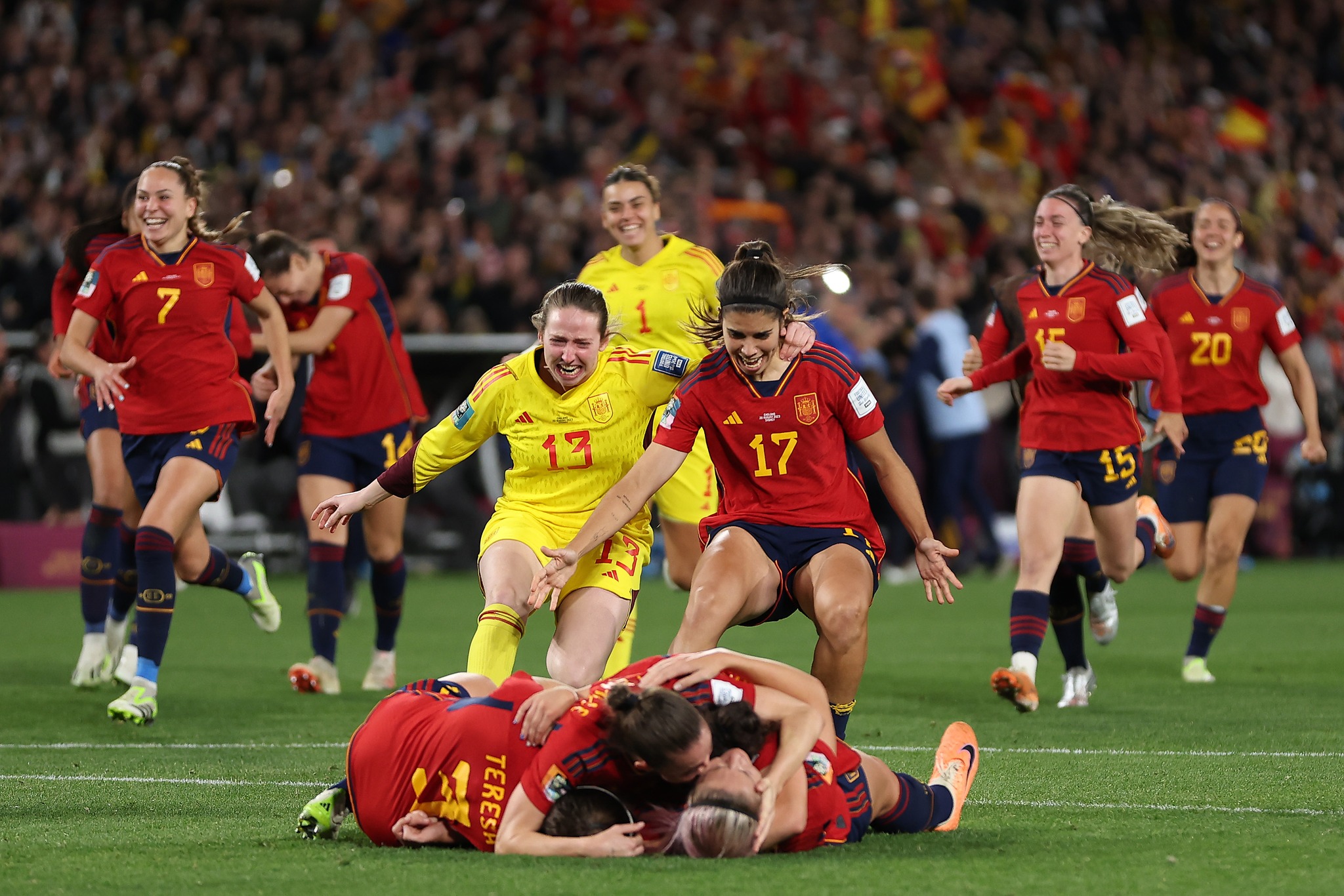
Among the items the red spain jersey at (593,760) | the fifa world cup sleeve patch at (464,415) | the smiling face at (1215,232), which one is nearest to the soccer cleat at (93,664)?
the fifa world cup sleeve patch at (464,415)

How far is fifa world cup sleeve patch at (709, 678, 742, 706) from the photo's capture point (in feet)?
15.5

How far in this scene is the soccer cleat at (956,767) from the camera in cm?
529

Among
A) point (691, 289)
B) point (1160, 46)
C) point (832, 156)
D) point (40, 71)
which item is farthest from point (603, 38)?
point (691, 289)

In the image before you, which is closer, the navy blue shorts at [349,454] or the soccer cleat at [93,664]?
the soccer cleat at [93,664]

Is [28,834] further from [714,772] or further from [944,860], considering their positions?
[944,860]

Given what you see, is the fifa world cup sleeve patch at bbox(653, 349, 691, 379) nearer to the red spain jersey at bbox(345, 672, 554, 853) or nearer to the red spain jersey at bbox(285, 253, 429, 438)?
the red spain jersey at bbox(345, 672, 554, 853)

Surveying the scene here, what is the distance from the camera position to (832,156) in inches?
793

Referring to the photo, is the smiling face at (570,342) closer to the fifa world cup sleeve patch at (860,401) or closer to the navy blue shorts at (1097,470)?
the fifa world cup sleeve patch at (860,401)

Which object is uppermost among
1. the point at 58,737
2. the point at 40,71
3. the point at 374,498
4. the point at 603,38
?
the point at 603,38

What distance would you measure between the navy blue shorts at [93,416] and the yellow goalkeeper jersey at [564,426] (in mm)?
3252

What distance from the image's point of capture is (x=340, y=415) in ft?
30.1

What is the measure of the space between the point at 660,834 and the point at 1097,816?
57.9 inches

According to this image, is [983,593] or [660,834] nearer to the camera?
[660,834]

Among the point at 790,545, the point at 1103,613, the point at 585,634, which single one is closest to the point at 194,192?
the point at 585,634
